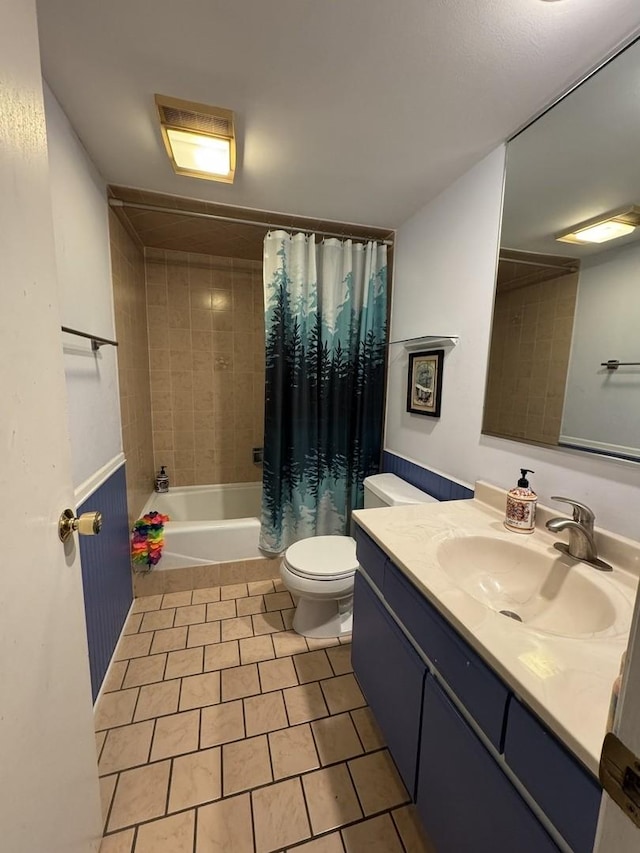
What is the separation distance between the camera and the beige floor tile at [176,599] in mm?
2012

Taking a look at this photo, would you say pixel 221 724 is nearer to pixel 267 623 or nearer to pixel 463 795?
pixel 267 623

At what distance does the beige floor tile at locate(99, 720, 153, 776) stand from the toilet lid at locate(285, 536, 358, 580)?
80cm

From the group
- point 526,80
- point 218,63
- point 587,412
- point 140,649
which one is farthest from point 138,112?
point 140,649

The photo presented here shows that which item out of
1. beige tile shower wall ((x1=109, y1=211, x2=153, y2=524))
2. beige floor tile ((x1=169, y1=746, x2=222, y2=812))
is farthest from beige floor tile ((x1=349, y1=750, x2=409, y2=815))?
beige tile shower wall ((x1=109, y1=211, x2=153, y2=524))

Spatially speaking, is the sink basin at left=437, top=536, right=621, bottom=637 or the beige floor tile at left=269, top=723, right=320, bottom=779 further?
the beige floor tile at left=269, top=723, right=320, bottom=779

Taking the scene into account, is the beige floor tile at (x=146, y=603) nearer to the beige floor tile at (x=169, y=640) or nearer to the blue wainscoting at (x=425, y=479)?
the beige floor tile at (x=169, y=640)

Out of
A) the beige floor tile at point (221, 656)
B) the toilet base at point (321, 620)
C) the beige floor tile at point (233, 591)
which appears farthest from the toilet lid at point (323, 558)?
the beige floor tile at point (233, 591)

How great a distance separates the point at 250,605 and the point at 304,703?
0.69 metres

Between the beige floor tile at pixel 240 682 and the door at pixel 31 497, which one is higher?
the door at pixel 31 497

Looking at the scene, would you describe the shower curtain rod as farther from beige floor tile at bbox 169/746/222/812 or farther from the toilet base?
beige floor tile at bbox 169/746/222/812

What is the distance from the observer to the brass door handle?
0.72 m

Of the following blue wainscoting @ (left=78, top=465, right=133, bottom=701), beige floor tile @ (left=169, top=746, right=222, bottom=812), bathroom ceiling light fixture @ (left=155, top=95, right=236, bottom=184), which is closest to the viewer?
beige floor tile @ (left=169, top=746, right=222, bottom=812)

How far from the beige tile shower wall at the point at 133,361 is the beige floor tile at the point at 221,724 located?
113 centimetres

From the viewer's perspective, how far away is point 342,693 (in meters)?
1.47
